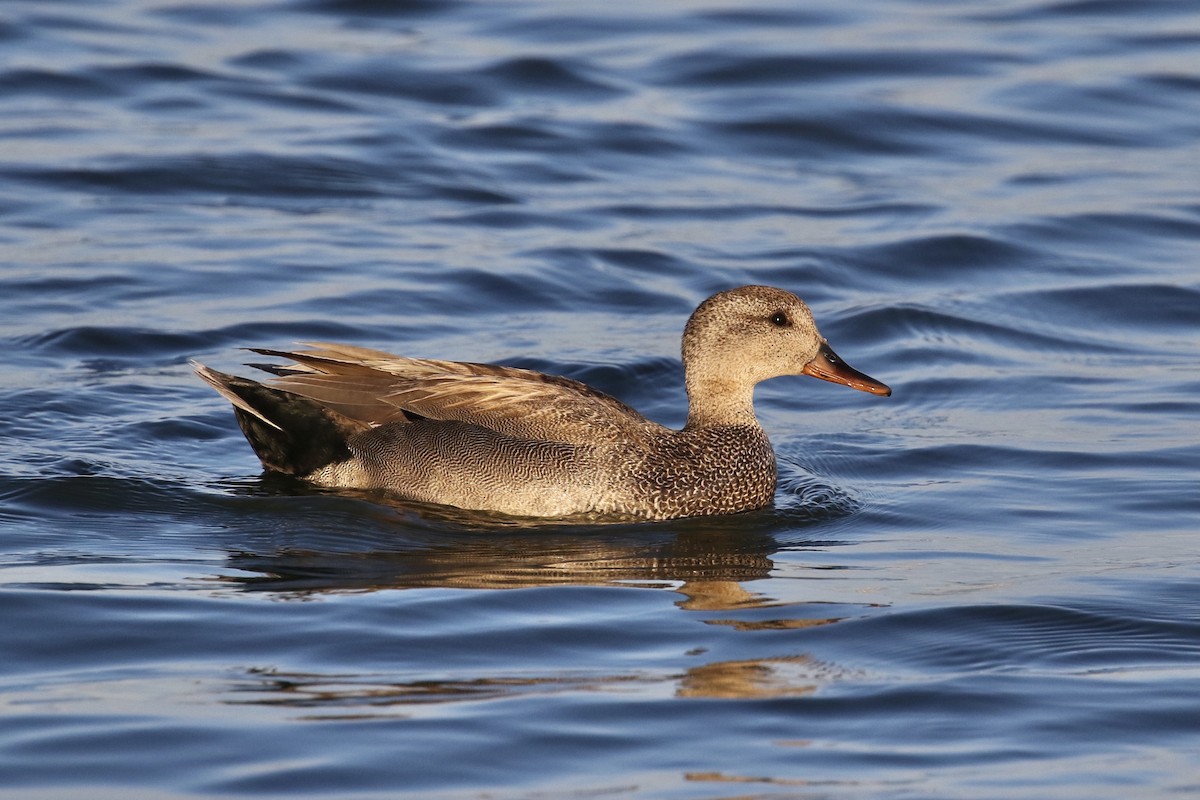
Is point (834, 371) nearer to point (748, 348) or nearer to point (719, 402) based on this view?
point (748, 348)

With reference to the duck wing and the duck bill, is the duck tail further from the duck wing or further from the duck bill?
the duck bill

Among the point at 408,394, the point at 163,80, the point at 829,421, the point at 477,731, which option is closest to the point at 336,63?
the point at 163,80

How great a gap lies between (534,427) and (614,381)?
2746 millimetres

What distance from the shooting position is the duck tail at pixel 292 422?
909 centimetres

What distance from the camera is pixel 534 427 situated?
8789mm

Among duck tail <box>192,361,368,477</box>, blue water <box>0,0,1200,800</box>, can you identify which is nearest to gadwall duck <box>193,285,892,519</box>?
duck tail <box>192,361,368,477</box>

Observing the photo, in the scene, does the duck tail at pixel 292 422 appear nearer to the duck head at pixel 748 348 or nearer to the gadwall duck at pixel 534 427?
the gadwall duck at pixel 534 427

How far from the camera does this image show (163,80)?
57.5 ft

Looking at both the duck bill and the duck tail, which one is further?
the duck bill

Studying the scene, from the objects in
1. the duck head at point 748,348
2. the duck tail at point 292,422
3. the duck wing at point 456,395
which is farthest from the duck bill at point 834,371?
the duck tail at point 292,422

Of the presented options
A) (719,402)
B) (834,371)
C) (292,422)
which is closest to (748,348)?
(719,402)

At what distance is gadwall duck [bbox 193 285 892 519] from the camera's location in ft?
28.7

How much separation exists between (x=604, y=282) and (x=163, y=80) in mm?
5994

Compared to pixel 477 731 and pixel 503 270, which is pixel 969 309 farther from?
pixel 477 731
